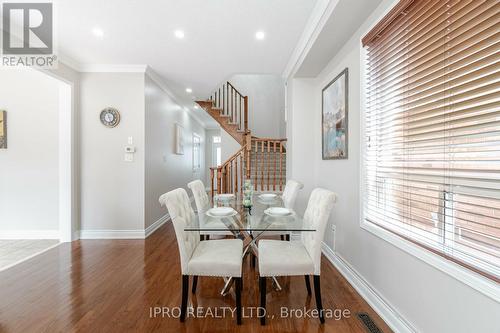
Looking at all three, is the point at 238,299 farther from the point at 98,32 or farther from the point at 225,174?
the point at 98,32

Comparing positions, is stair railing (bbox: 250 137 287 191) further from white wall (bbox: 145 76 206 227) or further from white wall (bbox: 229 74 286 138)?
white wall (bbox: 145 76 206 227)

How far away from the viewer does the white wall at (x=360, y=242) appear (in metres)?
1.24

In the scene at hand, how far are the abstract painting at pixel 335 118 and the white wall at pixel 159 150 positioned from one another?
275cm

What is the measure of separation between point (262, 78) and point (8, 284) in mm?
6494

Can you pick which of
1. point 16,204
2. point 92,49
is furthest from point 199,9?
point 16,204

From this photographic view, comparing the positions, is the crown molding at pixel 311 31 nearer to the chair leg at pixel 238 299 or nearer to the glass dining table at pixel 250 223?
the glass dining table at pixel 250 223

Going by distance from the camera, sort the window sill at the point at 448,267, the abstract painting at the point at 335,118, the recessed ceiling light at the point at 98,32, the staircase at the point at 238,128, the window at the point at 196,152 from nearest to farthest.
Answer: the window sill at the point at 448,267 < the abstract painting at the point at 335,118 < the recessed ceiling light at the point at 98,32 < the staircase at the point at 238,128 < the window at the point at 196,152

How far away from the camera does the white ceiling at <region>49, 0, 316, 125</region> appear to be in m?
2.30

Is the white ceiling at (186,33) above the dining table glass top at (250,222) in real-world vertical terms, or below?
above

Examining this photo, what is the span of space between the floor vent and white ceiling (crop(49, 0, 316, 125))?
108 inches

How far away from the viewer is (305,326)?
174 centimetres

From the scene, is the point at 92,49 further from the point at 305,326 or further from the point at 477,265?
the point at 477,265

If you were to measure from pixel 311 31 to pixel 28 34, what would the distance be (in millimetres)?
3206

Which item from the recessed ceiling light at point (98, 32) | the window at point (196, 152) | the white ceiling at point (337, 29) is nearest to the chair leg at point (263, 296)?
the white ceiling at point (337, 29)
